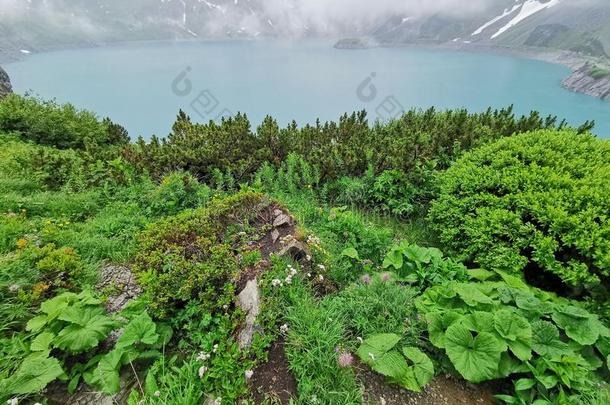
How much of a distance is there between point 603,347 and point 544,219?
1240 mm

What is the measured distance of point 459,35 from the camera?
86.4 metres

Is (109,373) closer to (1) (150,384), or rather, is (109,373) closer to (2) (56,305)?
(1) (150,384)

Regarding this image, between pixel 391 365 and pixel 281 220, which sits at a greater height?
pixel 281 220

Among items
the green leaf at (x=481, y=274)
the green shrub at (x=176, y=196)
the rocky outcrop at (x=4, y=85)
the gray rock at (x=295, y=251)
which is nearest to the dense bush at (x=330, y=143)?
the green shrub at (x=176, y=196)

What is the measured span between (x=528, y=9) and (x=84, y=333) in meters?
129

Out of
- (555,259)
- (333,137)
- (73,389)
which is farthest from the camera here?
(333,137)

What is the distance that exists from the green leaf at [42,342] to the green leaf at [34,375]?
0.24ft

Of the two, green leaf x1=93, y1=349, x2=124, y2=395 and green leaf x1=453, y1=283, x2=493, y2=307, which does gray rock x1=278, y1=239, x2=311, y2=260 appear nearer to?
green leaf x1=453, y1=283, x2=493, y2=307

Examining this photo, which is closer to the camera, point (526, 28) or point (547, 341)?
point (547, 341)

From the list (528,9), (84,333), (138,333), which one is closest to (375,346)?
(138,333)

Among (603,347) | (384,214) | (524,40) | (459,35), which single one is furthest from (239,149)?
(459,35)

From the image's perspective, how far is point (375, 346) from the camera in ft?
6.82

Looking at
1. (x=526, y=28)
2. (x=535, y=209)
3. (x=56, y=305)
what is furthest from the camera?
(x=526, y=28)

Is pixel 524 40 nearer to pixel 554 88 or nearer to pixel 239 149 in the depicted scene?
pixel 554 88
